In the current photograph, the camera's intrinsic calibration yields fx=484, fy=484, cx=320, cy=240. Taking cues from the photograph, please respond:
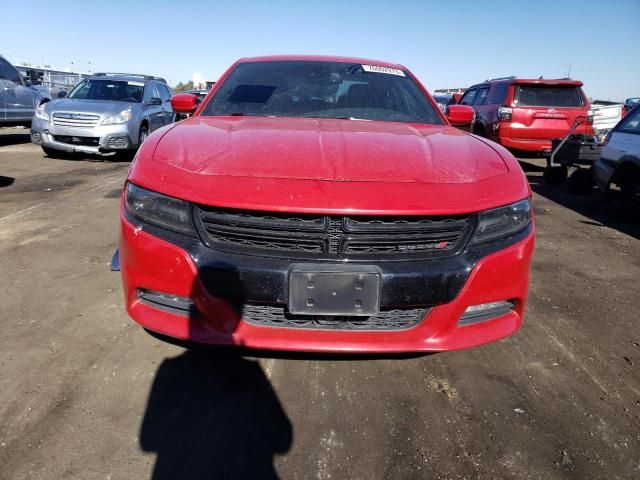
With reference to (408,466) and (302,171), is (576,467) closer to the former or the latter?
(408,466)

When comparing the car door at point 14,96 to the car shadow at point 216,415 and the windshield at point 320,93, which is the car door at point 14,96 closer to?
the windshield at point 320,93

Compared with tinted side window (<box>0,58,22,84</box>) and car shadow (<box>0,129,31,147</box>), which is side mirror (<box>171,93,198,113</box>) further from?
car shadow (<box>0,129,31,147</box>)

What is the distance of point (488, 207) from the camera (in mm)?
1946

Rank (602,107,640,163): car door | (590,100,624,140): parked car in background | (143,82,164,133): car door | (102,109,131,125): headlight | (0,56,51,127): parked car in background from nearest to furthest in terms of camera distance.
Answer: (602,107,640,163): car door
(102,109,131,125): headlight
(143,82,164,133): car door
(0,56,51,127): parked car in background
(590,100,624,140): parked car in background

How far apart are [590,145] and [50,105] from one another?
9126mm

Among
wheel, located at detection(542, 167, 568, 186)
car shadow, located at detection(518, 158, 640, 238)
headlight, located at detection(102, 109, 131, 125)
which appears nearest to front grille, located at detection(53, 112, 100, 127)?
headlight, located at detection(102, 109, 131, 125)

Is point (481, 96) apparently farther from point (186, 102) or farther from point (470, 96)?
point (186, 102)

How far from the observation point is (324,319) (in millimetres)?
1935

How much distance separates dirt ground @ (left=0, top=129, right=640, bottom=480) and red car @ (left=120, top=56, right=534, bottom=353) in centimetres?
35

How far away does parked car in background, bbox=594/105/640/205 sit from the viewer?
17.7 feet

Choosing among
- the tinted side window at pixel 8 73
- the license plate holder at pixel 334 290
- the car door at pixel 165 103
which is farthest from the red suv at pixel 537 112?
the tinted side window at pixel 8 73

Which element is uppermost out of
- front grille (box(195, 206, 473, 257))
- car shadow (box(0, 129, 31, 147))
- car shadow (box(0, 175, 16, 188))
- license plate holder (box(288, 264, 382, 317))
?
front grille (box(195, 206, 473, 257))

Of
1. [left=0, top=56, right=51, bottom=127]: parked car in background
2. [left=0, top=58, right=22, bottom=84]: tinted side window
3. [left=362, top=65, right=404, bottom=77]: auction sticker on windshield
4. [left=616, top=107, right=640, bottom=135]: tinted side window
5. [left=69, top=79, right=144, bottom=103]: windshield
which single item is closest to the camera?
[left=362, top=65, right=404, bottom=77]: auction sticker on windshield

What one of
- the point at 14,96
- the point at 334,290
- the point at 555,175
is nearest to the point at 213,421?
the point at 334,290
